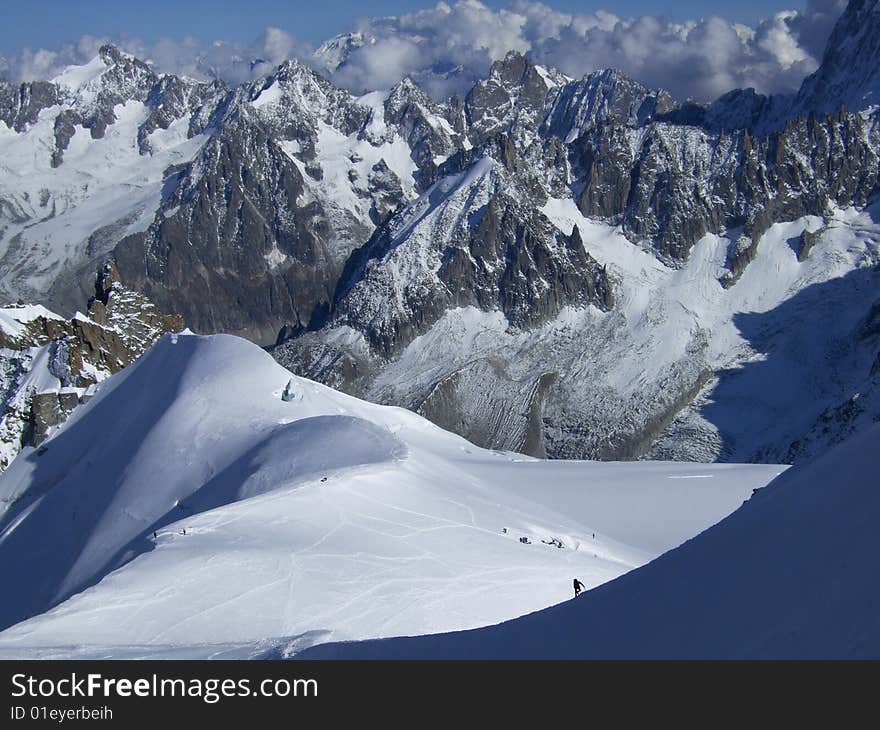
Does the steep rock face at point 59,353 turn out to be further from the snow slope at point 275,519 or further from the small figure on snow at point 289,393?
the small figure on snow at point 289,393

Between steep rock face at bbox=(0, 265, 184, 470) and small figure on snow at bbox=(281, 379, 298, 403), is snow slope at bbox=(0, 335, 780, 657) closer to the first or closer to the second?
small figure on snow at bbox=(281, 379, 298, 403)

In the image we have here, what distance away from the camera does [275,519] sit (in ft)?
142

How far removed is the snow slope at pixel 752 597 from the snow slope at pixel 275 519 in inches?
373

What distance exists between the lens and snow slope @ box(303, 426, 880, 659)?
14766 millimetres

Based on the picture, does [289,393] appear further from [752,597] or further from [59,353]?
[752,597]

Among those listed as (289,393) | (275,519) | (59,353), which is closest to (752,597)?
(275,519)

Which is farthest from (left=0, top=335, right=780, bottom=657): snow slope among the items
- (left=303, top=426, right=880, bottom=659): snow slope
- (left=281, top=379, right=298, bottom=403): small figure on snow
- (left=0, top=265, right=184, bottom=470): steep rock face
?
(left=303, top=426, right=880, bottom=659): snow slope

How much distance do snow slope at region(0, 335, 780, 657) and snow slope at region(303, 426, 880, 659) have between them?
947cm

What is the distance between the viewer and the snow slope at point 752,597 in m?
14.8

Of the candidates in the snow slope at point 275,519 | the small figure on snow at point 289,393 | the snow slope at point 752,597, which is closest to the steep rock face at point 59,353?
the snow slope at point 275,519

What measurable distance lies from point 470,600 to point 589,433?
489 feet
